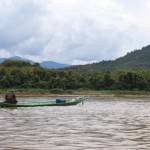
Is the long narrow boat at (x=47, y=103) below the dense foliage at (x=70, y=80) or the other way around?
below

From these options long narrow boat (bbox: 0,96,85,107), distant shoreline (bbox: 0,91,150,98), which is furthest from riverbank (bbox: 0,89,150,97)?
long narrow boat (bbox: 0,96,85,107)

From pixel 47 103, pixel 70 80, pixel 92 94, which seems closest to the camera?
pixel 47 103

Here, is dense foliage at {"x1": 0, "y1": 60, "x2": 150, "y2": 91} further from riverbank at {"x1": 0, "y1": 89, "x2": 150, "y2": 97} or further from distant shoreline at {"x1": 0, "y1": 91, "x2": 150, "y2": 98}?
distant shoreline at {"x1": 0, "y1": 91, "x2": 150, "y2": 98}

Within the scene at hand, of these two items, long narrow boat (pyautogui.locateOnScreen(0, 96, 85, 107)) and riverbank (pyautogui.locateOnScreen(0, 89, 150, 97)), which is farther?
riverbank (pyautogui.locateOnScreen(0, 89, 150, 97))

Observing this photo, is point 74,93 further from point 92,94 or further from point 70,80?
point 70,80

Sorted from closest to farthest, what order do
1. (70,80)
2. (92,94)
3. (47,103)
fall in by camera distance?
(47,103)
(92,94)
(70,80)

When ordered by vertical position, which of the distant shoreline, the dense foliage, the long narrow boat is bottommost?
the long narrow boat

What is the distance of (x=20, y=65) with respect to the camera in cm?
14238

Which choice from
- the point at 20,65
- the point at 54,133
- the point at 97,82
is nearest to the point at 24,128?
the point at 54,133

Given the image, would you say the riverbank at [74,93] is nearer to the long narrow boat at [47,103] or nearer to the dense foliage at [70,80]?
the dense foliage at [70,80]

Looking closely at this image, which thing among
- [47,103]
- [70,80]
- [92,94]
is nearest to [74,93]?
[92,94]

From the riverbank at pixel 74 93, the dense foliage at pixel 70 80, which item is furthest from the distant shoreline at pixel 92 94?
the dense foliage at pixel 70 80

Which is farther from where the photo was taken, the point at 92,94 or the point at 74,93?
the point at 74,93

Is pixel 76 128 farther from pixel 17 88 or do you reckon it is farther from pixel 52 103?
pixel 17 88
